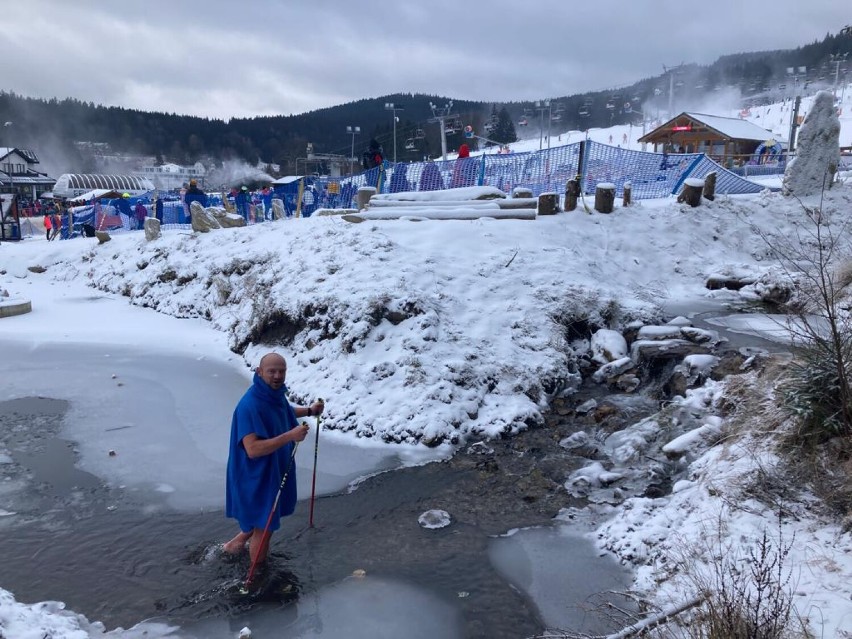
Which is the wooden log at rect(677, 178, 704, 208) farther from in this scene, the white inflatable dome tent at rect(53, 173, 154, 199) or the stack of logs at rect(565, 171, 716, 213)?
the white inflatable dome tent at rect(53, 173, 154, 199)

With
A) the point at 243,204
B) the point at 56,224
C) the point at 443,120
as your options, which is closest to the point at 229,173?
the point at 56,224

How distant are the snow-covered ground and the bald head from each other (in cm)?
191

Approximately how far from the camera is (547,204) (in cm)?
1321

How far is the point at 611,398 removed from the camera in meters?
7.90

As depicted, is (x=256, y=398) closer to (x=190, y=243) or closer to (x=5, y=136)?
(x=190, y=243)

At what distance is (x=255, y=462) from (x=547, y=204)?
1027 cm

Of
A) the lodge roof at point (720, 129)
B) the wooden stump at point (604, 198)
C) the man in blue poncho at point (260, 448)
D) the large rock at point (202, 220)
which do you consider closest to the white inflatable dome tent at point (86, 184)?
the lodge roof at point (720, 129)

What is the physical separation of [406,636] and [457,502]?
185 centimetres

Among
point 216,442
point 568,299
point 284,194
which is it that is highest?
point 284,194

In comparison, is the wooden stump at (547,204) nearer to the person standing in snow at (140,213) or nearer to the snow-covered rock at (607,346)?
the snow-covered rock at (607,346)

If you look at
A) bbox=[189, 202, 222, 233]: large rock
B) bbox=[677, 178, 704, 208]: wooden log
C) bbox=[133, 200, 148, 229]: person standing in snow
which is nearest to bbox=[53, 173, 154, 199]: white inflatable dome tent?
bbox=[133, 200, 148, 229]: person standing in snow

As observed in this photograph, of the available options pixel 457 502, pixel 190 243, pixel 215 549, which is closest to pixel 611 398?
pixel 457 502

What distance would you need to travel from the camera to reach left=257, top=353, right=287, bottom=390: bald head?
4.42 m

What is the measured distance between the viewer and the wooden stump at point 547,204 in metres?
Answer: 13.2
